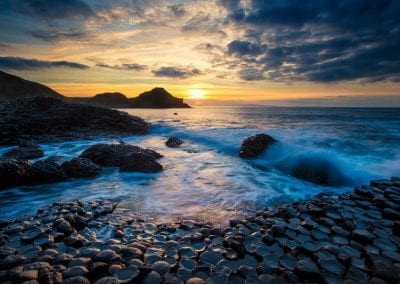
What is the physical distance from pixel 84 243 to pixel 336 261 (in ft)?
12.2

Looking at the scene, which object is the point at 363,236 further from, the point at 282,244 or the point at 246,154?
the point at 246,154

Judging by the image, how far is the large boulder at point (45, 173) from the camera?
7.50 m

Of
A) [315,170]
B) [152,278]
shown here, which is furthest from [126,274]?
[315,170]

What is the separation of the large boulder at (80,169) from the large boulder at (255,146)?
752 centimetres

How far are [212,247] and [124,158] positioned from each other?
22.6 feet

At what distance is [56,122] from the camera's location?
18.2 m

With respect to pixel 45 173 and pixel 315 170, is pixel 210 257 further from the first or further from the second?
pixel 315 170

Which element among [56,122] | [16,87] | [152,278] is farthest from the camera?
[16,87]

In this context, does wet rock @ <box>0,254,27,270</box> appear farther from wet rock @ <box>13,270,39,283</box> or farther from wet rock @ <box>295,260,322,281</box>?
wet rock @ <box>295,260,322,281</box>

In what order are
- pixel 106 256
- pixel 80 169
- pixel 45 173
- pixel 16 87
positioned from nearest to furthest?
1. pixel 106 256
2. pixel 45 173
3. pixel 80 169
4. pixel 16 87

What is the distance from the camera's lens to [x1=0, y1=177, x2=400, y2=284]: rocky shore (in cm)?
293

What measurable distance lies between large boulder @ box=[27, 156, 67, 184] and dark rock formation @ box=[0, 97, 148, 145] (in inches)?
363

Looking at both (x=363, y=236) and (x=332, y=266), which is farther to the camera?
(x=363, y=236)

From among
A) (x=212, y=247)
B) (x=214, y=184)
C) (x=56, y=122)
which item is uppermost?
(x=56, y=122)
